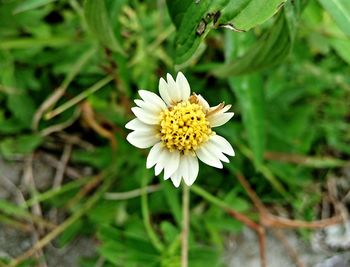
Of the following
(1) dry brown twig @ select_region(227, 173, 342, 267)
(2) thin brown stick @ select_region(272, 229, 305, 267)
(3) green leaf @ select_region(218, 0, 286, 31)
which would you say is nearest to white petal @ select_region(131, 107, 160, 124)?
(3) green leaf @ select_region(218, 0, 286, 31)

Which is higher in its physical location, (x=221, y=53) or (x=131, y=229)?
(x=221, y=53)

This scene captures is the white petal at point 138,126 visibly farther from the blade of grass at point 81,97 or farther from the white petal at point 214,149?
the blade of grass at point 81,97

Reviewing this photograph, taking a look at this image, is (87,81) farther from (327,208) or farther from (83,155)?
(327,208)

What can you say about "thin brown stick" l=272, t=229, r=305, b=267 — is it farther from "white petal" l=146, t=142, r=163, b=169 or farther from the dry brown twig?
"white petal" l=146, t=142, r=163, b=169

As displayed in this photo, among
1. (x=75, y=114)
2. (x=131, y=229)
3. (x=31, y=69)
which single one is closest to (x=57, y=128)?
(x=75, y=114)

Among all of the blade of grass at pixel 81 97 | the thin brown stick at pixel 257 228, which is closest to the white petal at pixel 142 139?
the blade of grass at pixel 81 97

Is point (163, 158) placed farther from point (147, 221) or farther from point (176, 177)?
point (147, 221)
